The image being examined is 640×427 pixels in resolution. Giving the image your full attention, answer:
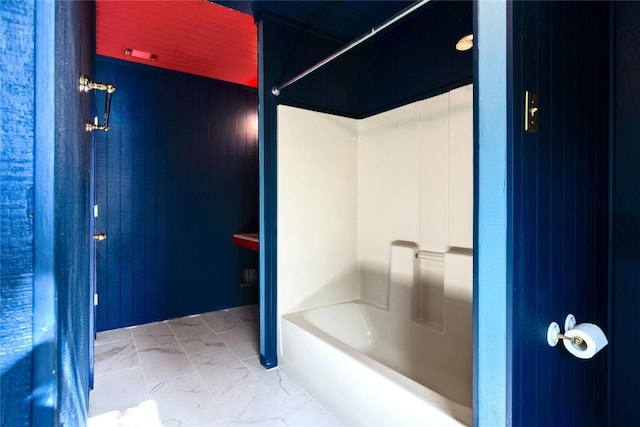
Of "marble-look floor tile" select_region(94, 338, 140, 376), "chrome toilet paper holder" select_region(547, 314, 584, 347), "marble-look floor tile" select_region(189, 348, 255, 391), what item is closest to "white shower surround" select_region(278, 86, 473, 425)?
"marble-look floor tile" select_region(189, 348, 255, 391)

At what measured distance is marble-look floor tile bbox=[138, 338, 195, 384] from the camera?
7.10 ft

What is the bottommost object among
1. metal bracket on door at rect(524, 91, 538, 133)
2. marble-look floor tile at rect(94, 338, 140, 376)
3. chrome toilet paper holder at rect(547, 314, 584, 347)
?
marble-look floor tile at rect(94, 338, 140, 376)

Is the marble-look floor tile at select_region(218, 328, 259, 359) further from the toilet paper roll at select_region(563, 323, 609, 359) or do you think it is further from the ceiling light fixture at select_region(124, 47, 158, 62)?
the ceiling light fixture at select_region(124, 47, 158, 62)

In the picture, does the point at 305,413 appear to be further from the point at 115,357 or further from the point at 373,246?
the point at 115,357

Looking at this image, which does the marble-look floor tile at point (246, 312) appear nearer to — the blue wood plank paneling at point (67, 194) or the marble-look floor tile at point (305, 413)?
the marble-look floor tile at point (305, 413)

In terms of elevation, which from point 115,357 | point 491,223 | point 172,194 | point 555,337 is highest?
point 172,194

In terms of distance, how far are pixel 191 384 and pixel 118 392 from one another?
1.41ft

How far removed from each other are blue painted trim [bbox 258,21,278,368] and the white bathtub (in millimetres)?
111

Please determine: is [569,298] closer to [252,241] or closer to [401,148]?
[401,148]

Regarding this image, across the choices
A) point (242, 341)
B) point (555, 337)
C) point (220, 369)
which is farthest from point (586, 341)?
point (242, 341)

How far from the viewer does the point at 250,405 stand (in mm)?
1824

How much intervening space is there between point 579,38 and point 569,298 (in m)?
1.02

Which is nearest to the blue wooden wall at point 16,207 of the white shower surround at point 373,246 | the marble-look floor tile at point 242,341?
the white shower surround at point 373,246

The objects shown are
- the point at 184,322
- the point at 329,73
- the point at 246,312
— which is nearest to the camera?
the point at 329,73
